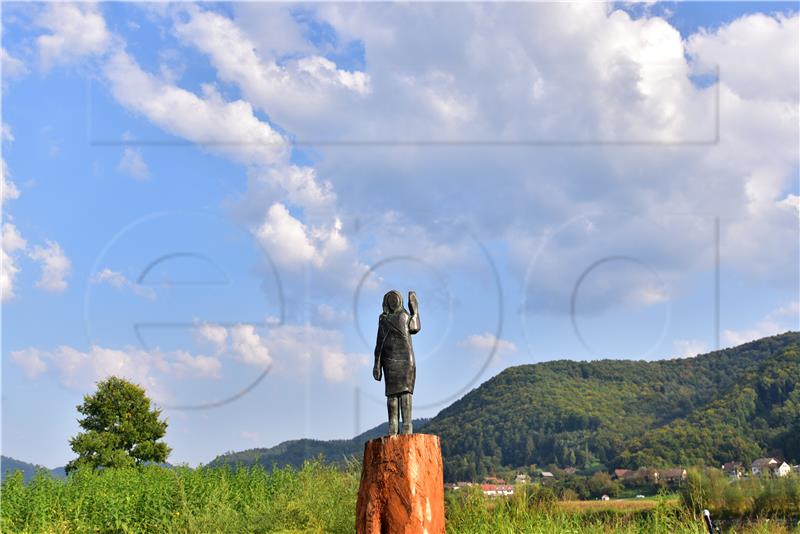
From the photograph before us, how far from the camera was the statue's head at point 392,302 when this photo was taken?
8539 mm

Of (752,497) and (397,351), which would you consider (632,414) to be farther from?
(397,351)

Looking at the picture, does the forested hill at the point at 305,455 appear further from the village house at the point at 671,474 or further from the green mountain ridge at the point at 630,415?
the village house at the point at 671,474

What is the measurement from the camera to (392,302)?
8547mm

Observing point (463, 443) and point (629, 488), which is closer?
point (629, 488)

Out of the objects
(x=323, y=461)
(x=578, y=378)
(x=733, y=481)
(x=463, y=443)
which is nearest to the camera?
(x=323, y=461)

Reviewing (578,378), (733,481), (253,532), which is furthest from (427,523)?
(578,378)

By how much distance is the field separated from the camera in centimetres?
1101

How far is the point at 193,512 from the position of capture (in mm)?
12258

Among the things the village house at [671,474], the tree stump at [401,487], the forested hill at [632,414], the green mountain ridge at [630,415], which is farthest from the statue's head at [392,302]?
the village house at [671,474]

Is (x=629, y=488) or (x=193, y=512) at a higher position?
(x=193, y=512)

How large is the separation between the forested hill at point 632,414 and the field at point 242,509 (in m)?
13.2

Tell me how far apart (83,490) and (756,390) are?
28844 millimetres

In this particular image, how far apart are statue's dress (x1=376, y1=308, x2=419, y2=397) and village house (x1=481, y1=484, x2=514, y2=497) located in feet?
16.7

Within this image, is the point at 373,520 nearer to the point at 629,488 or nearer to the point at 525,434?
the point at 629,488
